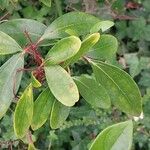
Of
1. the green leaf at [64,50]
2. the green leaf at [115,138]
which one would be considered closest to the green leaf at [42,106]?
the green leaf at [64,50]

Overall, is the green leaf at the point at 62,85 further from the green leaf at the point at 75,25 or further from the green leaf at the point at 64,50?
the green leaf at the point at 75,25

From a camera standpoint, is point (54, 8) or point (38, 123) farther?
point (54, 8)

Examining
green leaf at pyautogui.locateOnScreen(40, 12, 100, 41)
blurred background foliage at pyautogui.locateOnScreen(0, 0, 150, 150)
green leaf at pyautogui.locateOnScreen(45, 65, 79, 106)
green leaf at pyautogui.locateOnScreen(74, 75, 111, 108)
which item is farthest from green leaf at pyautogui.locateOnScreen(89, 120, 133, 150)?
blurred background foliage at pyautogui.locateOnScreen(0, 0, 150, 150)

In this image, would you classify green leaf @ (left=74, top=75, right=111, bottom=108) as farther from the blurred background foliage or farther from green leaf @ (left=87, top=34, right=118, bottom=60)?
the blurred background foliage

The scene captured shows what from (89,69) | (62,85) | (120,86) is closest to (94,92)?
(120,86)

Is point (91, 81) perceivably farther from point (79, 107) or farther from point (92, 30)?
point (79, 107)

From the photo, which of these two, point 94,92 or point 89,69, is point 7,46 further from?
point 89,69

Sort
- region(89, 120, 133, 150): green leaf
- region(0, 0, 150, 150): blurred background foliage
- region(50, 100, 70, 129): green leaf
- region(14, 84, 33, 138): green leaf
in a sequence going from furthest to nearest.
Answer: region(0, 0, 150, 150): blurred background foliage → region(50, 100, 70, 129): green leaf → region(14, 84, 33, 138): green leaf → region(89, 120, 133, 150): green leaf

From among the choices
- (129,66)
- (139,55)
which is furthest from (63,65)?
(139,55)
